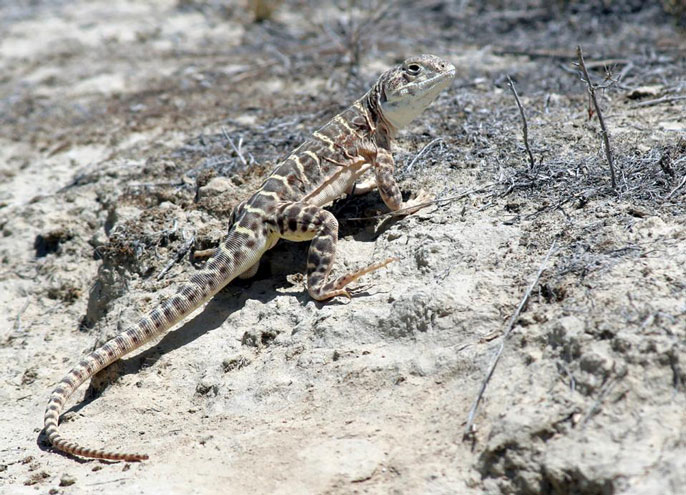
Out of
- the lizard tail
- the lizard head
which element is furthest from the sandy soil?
the lizard head

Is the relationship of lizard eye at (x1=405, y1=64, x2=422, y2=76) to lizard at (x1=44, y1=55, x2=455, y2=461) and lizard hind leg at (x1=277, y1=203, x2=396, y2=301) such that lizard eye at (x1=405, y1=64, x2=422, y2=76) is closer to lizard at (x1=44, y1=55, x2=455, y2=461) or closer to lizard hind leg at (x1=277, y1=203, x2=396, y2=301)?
lizard at (x1=44, y1=55, x2=455, y2=461)

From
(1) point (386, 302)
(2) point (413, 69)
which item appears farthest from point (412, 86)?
(1) point (386, 302)

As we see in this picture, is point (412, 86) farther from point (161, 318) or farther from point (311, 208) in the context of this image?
point (161, 318)

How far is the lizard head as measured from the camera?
6516mm

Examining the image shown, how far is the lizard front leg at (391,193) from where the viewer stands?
6.14 meters

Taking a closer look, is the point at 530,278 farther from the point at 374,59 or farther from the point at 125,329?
the point at 374,59

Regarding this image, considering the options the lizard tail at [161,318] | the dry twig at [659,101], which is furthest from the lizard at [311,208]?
the dry twig at [659,101]

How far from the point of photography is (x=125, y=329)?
6.18 meters

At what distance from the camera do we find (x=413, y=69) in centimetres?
662

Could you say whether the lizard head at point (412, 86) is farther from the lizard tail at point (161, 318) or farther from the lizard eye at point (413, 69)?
the lizard tail at point (161, 318)

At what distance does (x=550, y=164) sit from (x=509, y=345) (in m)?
2.13

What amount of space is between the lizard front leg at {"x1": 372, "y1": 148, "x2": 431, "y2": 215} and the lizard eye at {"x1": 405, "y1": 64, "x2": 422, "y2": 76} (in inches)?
35.4

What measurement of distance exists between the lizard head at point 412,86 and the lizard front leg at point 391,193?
59 cm

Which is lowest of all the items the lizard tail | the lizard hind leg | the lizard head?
the lizard tail
